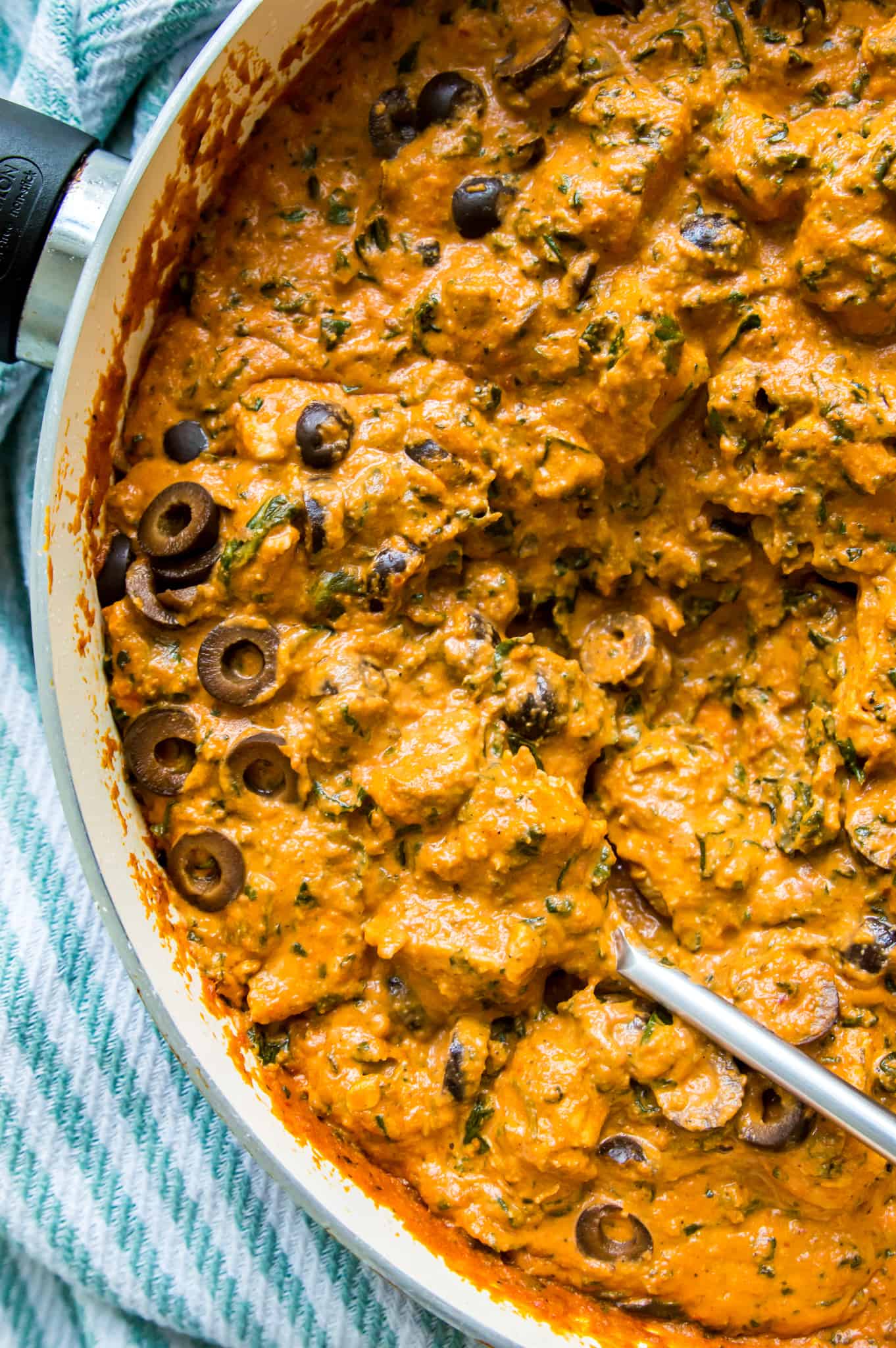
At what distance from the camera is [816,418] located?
1706 mm

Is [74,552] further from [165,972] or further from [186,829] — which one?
[165,972]

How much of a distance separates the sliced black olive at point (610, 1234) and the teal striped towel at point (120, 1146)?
13.5 inches

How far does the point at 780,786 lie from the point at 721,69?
1.05 m

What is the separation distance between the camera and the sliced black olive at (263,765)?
172cm

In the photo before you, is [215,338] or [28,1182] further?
[28,1182]

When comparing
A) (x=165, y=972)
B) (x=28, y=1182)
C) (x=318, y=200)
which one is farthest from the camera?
(x=28, y=1182)

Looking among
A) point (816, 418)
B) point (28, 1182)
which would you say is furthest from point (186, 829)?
point (816, 418)

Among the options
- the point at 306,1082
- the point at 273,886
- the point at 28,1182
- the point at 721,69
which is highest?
the point at 721,69

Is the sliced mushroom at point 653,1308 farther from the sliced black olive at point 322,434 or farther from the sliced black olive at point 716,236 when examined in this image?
the sliced black olive at point 716,236

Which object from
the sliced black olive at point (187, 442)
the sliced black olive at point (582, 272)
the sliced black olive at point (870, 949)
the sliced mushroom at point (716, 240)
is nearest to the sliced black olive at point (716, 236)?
the sliced mushroom at point (716, 240)

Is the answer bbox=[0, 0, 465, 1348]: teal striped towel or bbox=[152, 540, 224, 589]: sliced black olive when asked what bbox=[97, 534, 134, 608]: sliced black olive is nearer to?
bbox=[152, 540, 224, 589]: sliced black olive

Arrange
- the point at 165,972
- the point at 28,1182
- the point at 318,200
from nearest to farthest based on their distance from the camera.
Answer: the point at 165,972 < the point at 318,200 < the point at 28,1182

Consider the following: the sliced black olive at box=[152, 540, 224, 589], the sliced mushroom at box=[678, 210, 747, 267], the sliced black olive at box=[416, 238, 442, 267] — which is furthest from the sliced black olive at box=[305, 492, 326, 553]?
the sliced mushroom at box=[678, 210, 747, 267]

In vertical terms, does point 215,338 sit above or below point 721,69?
below
